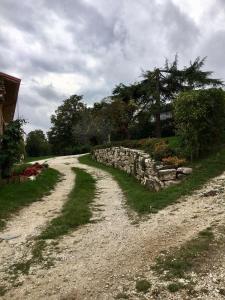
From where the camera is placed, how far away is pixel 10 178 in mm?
20531

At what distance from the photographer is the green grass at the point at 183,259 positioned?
25.0 ft

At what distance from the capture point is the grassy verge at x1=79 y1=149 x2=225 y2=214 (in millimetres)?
14000

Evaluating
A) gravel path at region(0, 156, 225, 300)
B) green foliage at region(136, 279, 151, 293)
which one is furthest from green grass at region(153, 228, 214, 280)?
green foliage at region(136, 279, 151, 293)

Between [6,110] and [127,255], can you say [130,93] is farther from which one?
[127,255]

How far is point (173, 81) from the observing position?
3956 centimetres

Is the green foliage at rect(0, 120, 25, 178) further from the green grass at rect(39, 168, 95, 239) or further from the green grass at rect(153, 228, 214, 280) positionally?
the green grass at rect(153, 228, 214, 280)

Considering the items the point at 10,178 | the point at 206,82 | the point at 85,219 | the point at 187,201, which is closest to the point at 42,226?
the point at 85,219

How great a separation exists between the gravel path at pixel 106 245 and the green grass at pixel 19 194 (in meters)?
0.52

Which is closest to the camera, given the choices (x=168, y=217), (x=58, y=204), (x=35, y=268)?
(x=35, y=268)

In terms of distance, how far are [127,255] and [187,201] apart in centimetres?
542

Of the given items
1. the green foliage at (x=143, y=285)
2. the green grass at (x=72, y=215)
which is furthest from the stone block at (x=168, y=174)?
the green foliage at (x=143, y=285)

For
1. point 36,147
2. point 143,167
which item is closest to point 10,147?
point 143,167

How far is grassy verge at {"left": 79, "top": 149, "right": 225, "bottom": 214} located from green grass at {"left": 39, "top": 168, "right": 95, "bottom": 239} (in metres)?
1.73

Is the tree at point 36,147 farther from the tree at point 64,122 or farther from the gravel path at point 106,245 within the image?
the gravel path at point 106,245
